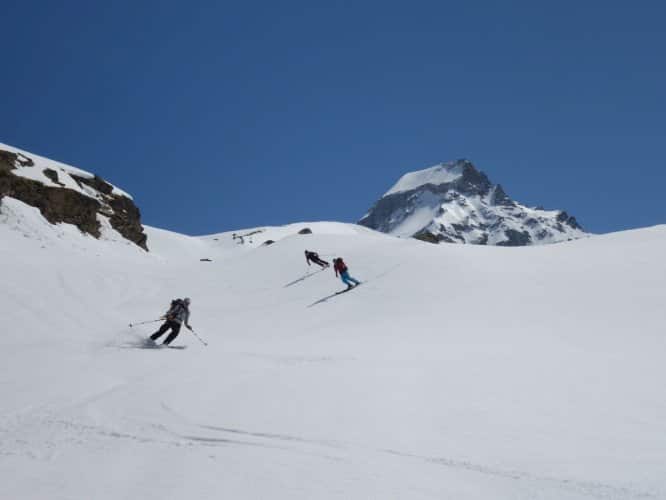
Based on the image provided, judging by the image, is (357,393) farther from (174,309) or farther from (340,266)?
(340,266)

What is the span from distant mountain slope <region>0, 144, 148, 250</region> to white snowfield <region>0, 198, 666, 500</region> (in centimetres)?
2356

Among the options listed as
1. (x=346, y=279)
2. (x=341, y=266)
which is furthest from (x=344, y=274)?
(x=341, y=266)

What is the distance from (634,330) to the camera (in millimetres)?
12688

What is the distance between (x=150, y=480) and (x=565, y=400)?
642cm

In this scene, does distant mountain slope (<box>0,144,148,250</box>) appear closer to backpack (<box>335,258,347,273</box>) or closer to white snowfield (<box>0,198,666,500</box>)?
white snowfield (<box>0,198,666,500</box>)

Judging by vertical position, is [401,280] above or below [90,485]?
above

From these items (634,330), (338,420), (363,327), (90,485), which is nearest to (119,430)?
(90,485)

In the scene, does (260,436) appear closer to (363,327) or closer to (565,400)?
(565,400)

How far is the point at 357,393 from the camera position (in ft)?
25.5

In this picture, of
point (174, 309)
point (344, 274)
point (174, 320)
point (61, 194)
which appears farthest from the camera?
point (61, 194)

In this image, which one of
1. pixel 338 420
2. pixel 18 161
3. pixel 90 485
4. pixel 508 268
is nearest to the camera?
pixel 90 485

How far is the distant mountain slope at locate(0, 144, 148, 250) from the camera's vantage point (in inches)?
1577

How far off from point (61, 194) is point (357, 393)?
45.8 metres

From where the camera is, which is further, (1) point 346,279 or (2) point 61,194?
(2) point 61,194
